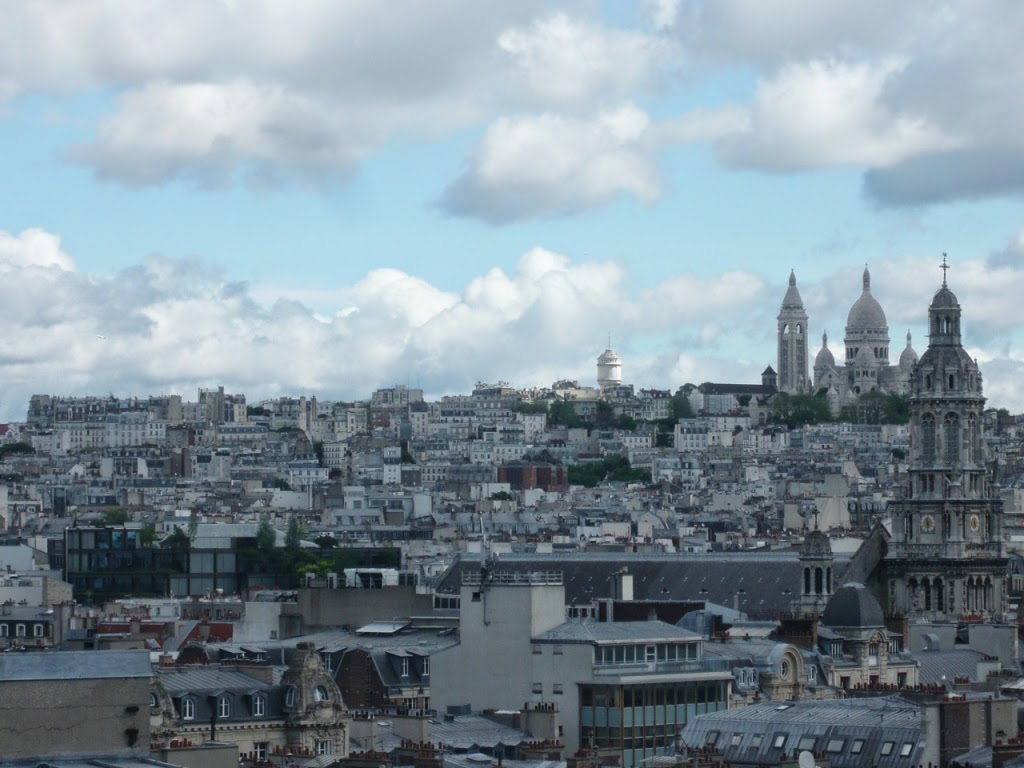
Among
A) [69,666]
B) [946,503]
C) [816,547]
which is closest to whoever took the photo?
[69,666]

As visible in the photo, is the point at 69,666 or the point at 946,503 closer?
the point at 69,666

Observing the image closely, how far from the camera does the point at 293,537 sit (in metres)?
136

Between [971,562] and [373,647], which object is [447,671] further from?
[971,562]

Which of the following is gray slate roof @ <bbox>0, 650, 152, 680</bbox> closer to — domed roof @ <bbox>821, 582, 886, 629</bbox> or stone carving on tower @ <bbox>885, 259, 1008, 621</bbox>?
domed roof @ <bbox>821, 582, 886, 629</bbox>

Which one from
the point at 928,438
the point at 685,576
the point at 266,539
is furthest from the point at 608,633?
the point at 266,539

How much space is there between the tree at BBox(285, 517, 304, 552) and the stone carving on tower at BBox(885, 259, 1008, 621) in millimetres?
44493

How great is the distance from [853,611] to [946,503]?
2413cm

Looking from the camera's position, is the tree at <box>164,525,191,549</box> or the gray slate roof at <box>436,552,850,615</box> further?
the tree at <box>164,525,191,549</box>

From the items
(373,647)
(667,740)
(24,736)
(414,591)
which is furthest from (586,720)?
(414,591)

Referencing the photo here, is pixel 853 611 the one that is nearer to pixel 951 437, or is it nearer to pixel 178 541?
pixel 951 437

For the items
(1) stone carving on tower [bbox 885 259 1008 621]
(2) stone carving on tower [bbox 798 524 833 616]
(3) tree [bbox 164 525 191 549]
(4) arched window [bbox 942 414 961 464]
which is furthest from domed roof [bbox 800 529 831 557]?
(3) tree [bbox 164 525 191 549]

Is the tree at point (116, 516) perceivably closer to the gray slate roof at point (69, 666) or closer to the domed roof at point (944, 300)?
the domed roof at point (944, 300)

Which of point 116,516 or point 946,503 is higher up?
point 116,516

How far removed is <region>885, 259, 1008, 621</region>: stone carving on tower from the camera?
88938 millimetres
